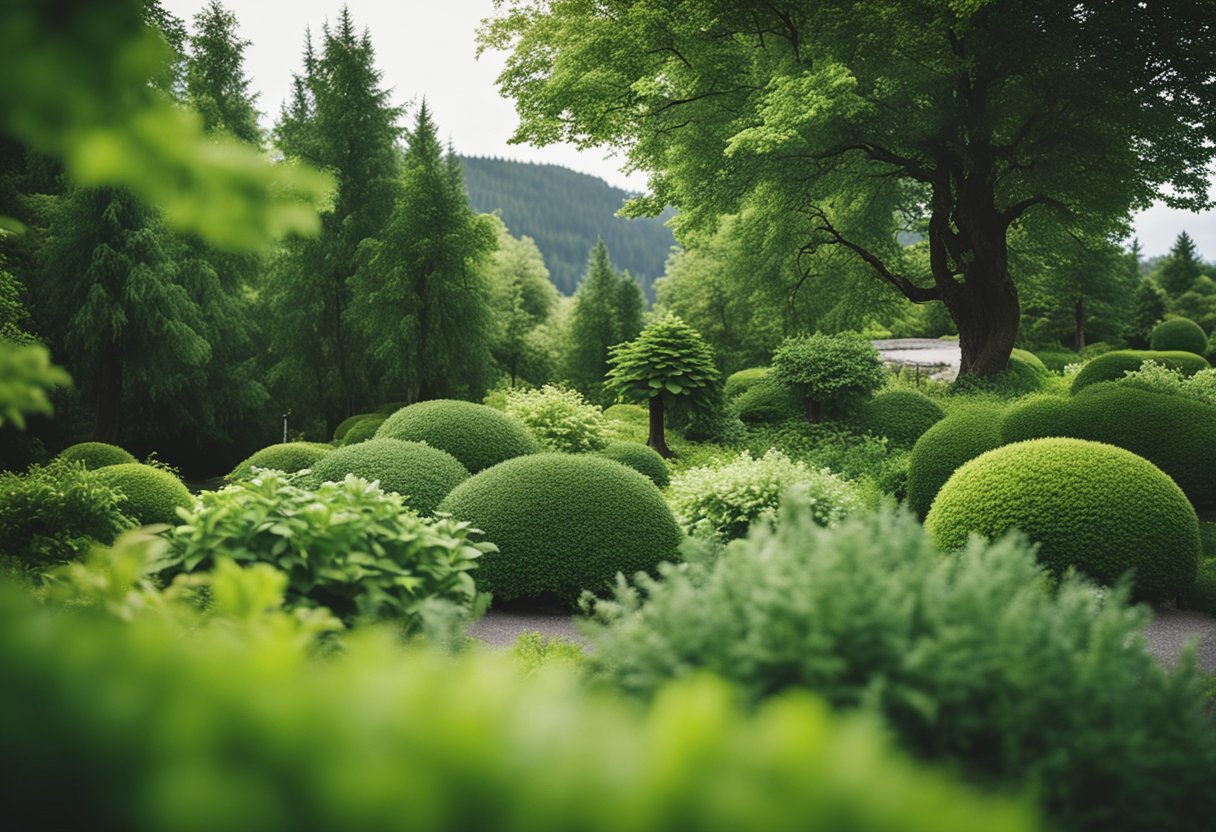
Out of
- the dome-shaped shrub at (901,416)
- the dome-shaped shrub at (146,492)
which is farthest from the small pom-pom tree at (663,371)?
the dome-shaped shrub at (146,492)

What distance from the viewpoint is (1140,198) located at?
60.0 feet

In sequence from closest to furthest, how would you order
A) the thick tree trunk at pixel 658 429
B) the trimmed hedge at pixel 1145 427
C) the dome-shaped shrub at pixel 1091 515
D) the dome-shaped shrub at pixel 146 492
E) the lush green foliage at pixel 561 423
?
the dome-shaped shrub at pixel 1091 515 → the dome-shaped shrub at pixel 146 492 → the trimmed hedge at pixel 1145 427 → the lush green foliage at pixel 561 423 → the thick tree trunk at pixel 658 429

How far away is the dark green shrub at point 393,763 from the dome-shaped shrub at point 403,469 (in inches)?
297

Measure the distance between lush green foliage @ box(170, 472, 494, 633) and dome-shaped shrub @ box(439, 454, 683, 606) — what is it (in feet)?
8.90

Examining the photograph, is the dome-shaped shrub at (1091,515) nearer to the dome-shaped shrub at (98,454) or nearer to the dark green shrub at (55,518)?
the dark green shrub at (55,518)

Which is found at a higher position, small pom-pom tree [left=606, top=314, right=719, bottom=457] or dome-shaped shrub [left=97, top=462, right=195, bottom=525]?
small pom-pom tree [left=606, top=314, right=719, bottom=457]

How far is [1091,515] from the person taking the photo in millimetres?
7262

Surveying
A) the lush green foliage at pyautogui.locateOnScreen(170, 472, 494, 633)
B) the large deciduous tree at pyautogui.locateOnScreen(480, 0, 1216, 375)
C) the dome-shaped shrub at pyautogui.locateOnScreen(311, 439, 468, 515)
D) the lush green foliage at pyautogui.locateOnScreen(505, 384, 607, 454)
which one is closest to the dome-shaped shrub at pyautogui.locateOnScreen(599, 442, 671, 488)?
the lush green foliage at pyautogui.locateOnScreen(505, 384, 607, 454)

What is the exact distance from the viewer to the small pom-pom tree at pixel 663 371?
15555 millimetres

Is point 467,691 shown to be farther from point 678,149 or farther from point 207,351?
point 207,351

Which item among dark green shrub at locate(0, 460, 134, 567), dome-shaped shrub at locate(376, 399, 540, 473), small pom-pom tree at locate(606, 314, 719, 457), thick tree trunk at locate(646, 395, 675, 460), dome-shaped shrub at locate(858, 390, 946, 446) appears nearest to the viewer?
dark green shrub at locate(0, 460, 134, 567)

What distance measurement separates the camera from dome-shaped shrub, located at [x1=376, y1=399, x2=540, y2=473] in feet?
33.5

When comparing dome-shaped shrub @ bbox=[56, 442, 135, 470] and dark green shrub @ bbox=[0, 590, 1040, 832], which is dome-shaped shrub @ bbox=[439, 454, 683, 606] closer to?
dark green shrub @ bbox=[0, 590, 1040, 832]

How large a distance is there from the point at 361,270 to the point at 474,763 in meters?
25.9
